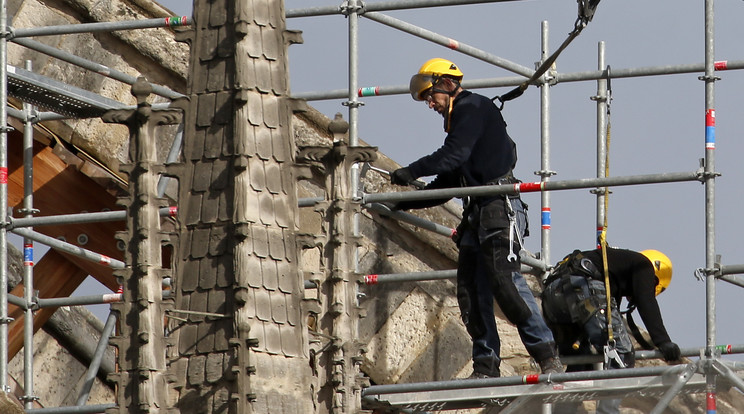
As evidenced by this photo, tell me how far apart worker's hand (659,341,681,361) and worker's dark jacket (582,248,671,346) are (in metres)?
0.05

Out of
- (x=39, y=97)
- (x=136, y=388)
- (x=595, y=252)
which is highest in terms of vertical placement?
(x=39, y=97)

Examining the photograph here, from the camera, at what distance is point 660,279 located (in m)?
14.7

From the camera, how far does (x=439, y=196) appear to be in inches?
559

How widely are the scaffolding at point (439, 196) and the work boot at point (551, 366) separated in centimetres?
9

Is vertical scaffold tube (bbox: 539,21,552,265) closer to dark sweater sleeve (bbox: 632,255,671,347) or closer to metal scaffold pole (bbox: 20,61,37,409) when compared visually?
dark sweater sleeve (bbox: 632,255,671,347)

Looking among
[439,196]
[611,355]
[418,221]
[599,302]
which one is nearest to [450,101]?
[439,196]

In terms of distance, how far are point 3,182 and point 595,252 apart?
13.8ft

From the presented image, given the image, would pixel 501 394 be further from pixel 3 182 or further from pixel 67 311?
pixel 67 311

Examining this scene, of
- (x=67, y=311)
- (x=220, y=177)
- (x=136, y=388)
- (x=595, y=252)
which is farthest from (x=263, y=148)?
(x=67, y=311)

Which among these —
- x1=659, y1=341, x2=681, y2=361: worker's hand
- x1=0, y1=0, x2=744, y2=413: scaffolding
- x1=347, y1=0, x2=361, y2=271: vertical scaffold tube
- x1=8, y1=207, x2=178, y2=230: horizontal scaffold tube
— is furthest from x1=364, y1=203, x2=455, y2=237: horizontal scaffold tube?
x1=659, y1=341, x2=681, y2=361: worker's hand

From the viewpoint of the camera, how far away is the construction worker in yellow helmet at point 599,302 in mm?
13930

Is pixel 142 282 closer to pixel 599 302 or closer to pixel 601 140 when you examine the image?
pixel 599 302

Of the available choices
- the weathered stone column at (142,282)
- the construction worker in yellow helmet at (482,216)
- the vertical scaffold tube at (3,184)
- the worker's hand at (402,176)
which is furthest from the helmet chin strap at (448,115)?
the vertical scaffold tube at (3,184)

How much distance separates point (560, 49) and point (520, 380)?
212 cm
